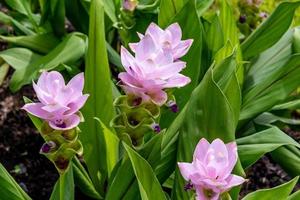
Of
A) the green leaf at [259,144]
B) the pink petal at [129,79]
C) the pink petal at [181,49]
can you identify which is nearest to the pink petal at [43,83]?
the pink petal at [129,79]

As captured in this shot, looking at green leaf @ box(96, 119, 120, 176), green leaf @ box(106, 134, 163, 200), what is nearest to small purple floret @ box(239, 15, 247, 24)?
green leaf @ box(96, 119, 120, 176)

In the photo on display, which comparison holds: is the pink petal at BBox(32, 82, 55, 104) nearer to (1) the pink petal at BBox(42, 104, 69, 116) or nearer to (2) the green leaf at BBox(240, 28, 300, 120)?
(1) the pink petal at BBox(42, 104, 69, 116)

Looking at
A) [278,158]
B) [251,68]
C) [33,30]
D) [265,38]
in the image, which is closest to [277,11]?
[265,38]

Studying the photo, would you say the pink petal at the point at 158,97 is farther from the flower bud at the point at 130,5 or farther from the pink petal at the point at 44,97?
the flower bud at the point at 130,5

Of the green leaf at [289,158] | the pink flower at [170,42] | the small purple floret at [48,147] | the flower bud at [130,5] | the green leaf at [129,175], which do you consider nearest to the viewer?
the small purple floret at [48,147]

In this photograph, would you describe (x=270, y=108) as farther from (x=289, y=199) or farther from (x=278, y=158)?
(x=289, y=199)
